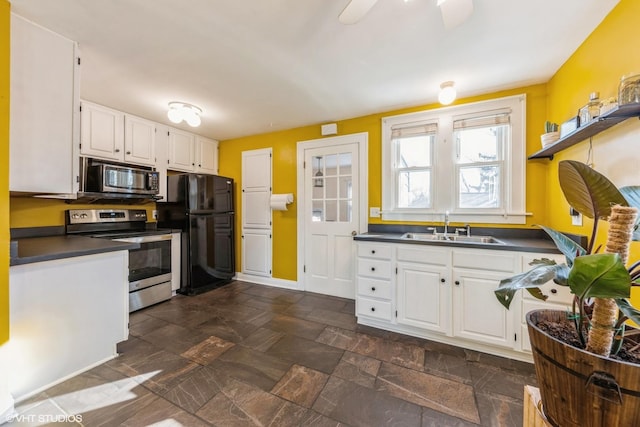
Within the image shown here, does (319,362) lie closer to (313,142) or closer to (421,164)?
(421,164)

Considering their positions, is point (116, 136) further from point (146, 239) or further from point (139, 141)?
point (146, 239)

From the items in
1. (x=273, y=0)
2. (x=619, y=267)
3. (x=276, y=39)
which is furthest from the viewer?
(x=276, y=39)

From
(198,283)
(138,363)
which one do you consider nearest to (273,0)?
(138,363)

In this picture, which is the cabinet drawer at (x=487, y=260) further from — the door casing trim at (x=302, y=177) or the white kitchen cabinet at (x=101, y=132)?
the white kitchen cabinet at (x=101, y=132)

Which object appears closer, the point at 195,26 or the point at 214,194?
the point at 195,26

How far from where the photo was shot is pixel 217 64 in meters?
2.04

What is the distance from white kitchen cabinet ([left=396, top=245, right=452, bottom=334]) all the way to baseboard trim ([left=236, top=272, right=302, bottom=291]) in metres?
1.70

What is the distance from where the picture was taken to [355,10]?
1.22 m

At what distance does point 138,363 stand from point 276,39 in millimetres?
2615

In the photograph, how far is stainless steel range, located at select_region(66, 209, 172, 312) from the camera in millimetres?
2723

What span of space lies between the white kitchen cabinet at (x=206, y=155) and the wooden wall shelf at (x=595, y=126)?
4.19 metres

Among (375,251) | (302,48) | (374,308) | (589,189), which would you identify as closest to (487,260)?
(375,251)

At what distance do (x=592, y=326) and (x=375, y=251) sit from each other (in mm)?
1849

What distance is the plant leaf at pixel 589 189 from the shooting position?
0.69 meters
